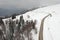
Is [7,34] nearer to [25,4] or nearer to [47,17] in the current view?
[47,17]

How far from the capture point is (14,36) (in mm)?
2223

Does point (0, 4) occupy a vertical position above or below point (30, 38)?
above

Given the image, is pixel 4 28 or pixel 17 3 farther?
pixel 17 3

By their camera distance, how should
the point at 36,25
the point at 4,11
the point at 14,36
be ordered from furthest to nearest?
the point at 4,11
the point at 36,25
the point at 14,36

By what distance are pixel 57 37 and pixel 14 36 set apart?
551 mm

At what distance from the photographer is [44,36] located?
88.2 inches

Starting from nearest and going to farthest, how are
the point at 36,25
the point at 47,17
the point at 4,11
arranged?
the point at 36,25
the point at 47,17
the point at 4,11

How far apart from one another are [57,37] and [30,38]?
1.14 feet

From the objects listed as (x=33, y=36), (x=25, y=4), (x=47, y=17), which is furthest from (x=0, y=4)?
(x=33, y=36)

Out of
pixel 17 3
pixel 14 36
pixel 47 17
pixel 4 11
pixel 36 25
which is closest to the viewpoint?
pixel 14 36

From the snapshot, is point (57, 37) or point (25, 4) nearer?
point (57, 37)

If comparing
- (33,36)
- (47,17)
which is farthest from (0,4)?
(33,36)

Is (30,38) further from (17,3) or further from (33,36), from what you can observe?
(17,3)

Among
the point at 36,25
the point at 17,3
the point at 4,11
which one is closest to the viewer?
the point at 36,25
